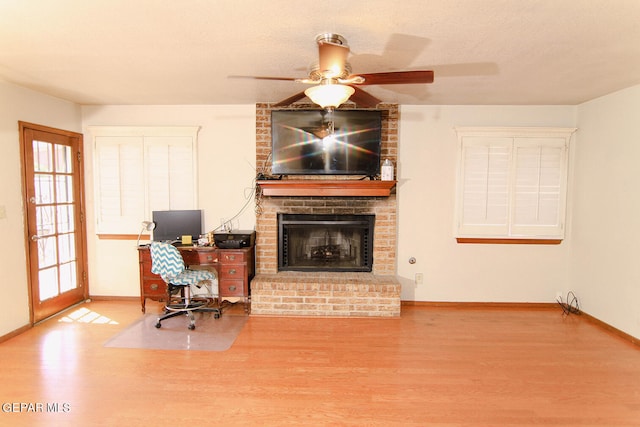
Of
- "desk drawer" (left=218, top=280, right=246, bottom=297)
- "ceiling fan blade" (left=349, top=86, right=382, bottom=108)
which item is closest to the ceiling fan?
"ceiling fan blade" (left=349, top=86, right=382, bottom=108)

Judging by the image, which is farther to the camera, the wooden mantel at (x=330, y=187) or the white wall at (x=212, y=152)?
the white wall at (x=212, y=152)

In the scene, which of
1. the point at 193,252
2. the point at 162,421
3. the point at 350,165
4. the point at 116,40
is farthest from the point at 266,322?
the point at 116,40

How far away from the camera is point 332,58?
6.01 ft

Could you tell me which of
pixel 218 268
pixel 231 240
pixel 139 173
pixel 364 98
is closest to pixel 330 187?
pixel 231 240

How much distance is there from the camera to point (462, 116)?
3.94m

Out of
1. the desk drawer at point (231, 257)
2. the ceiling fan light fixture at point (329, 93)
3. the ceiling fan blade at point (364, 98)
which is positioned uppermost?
the ceiling fan blade at point (364, 98)

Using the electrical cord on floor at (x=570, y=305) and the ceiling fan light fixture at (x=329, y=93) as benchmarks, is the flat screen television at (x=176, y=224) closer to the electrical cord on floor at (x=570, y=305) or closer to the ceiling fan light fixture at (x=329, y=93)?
the ceiling fan light fixture at (x=329, y=93)

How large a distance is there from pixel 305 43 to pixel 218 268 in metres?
2.48

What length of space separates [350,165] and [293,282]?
147 cm

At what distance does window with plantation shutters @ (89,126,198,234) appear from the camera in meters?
4.00

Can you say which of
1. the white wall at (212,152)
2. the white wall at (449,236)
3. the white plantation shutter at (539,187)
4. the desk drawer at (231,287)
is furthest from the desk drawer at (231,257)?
the white plantation shutter at (539,187)

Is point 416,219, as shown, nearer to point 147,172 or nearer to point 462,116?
point 462,116

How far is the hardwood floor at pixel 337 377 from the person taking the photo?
6.92 ft

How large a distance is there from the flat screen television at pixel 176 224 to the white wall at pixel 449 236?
96.4 inches
